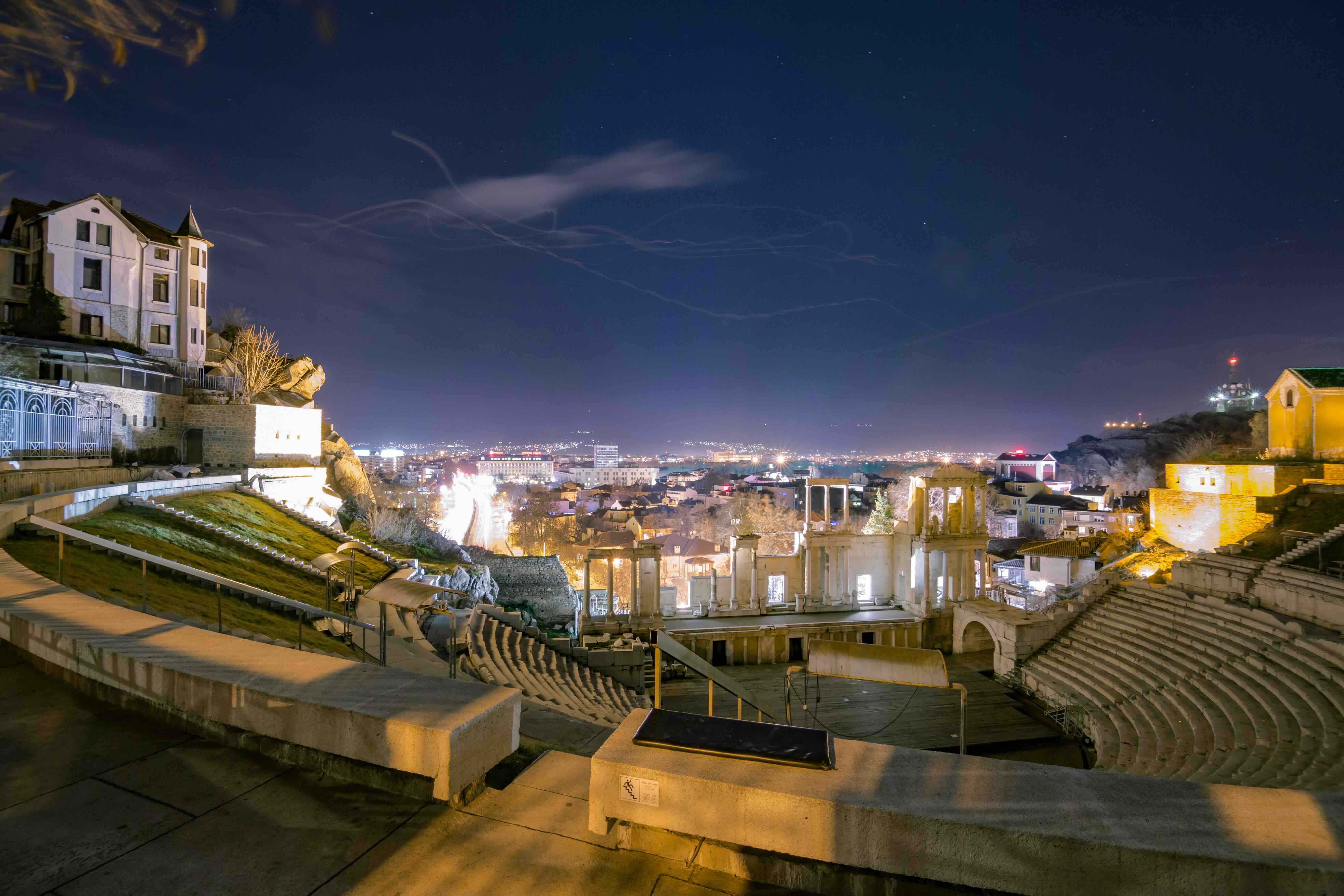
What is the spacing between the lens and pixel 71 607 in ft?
17.0

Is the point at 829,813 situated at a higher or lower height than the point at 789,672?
higher

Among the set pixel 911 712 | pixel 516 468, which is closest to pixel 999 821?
pixel 911 712

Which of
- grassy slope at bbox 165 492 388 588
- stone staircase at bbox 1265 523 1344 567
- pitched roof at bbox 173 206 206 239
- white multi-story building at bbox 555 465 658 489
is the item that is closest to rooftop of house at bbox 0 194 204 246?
pitched roof at bbox 173 206 206 239

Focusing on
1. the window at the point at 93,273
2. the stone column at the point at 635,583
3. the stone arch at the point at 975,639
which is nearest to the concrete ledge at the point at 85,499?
the stone column at the point at 635,583

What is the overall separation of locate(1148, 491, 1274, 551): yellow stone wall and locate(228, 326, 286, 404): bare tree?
5318 centimetres

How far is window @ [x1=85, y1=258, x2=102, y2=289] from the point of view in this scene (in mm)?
29125

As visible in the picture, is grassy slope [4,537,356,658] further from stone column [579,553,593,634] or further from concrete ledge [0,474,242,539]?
stone column [579,553,593,634]

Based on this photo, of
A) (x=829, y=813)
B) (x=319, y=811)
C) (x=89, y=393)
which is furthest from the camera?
(x=89, y=393)

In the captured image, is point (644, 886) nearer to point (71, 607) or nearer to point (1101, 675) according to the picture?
point (71, 607)

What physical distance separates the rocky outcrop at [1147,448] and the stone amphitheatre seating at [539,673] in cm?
6086

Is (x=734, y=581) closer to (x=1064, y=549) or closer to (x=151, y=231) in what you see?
(x=1064, y=549)

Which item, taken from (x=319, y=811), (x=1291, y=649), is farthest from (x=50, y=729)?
(x=1291, y=649)

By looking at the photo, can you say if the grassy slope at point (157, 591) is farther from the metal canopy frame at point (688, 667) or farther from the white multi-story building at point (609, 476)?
the white multi-story building at point (609, 476)

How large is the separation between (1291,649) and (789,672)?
16346 mm
